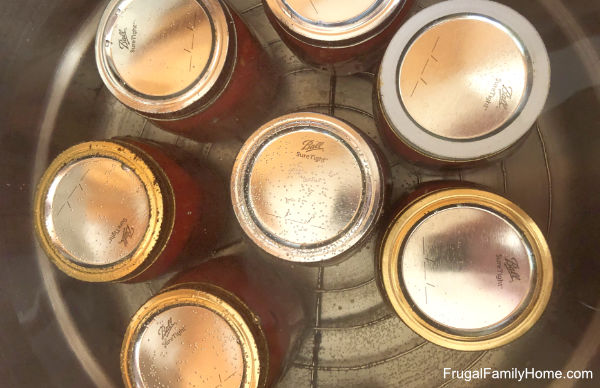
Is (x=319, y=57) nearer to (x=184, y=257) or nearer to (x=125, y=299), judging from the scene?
(x=184, y=257)

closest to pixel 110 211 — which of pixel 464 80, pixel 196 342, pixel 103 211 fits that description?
pixel 103 211

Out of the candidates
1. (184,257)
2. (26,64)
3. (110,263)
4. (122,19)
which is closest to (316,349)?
(184,257)

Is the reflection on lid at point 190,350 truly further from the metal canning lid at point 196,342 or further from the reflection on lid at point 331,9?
the reflection on lid at point 331,9

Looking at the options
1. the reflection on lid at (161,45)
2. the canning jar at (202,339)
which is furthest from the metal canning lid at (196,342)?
the reflection on lid at (161,45)

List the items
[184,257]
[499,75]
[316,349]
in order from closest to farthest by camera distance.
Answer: [499,75] < [184,257] < [316,349]

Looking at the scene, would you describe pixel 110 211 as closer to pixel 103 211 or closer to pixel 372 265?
pixel 103 211

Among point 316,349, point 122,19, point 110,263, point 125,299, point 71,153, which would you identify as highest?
point 122,19

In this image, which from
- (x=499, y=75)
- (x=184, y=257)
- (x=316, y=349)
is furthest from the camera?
(x=316, y=349)
